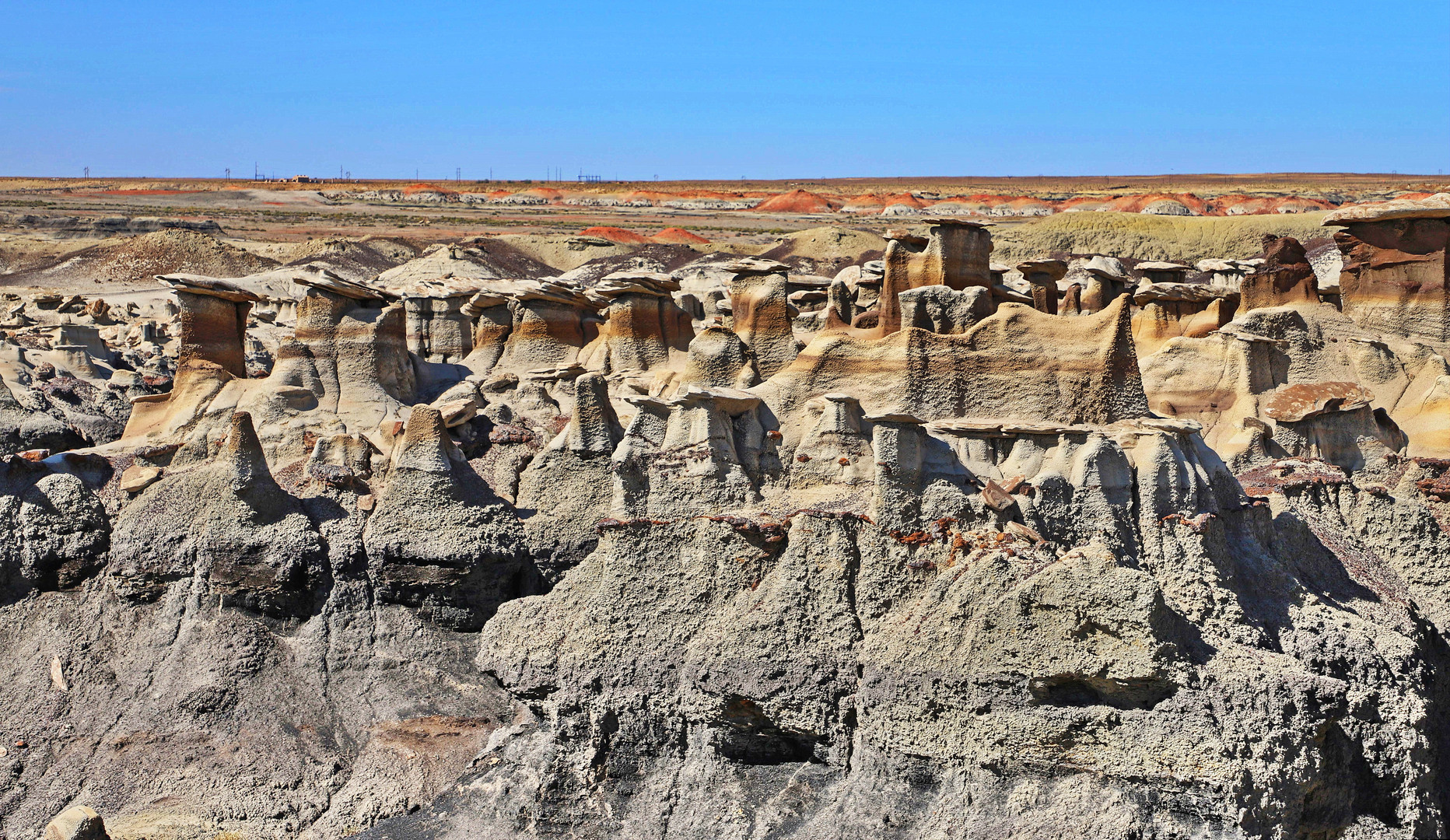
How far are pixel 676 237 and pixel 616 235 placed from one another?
2.87m

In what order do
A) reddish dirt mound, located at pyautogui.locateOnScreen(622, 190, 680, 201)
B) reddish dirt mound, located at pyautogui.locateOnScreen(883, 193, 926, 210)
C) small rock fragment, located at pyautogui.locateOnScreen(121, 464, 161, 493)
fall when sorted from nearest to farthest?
1. small rock fragment, located at pyautogui.locateOnScreen(121, 464, 161, 493)
2. reddish dirt mound, located at pyautogui.locateOnScreen(883, 193, 926, 210)
3. reddish dirt mound, located at pyautogui.locateOnScreen(622, 190, 680, 201)

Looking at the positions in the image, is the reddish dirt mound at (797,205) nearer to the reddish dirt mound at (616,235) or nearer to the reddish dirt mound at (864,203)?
the reddish dirt mound at (864,203)

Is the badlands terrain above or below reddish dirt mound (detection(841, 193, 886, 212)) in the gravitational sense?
below

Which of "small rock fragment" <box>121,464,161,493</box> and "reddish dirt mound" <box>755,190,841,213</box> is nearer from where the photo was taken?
"small rock fragment" <box>121,464,161,493</box>

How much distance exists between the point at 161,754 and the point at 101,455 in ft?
14.3

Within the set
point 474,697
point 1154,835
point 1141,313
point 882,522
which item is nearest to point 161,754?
point 474,697

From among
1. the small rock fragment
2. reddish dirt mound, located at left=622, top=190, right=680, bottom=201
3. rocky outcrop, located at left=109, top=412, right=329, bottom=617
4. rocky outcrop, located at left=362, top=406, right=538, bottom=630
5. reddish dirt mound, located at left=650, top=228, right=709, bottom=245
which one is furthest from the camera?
reddish dirt mound, located at left=622, top=190, right=680, bottom=201

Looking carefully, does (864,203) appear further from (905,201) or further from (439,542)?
(439,542)

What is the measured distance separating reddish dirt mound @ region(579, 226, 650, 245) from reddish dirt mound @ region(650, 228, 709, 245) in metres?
0.75

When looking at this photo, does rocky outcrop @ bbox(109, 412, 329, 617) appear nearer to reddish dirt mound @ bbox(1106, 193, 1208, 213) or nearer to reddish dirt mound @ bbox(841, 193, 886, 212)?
reddish dirt mound @ bbox(1106, 193, 1208, 213)

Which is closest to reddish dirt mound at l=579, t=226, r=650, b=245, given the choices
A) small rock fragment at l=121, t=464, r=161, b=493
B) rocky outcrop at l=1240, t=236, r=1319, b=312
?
rocky outcrop at l=1240, t=236, r=1319, b=312

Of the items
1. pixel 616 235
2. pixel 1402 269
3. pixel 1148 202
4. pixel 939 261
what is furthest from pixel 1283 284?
pixel 1148 202

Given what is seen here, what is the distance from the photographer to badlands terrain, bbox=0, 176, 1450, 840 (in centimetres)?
891

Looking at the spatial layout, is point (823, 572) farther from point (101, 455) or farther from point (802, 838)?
point (101, 455)
